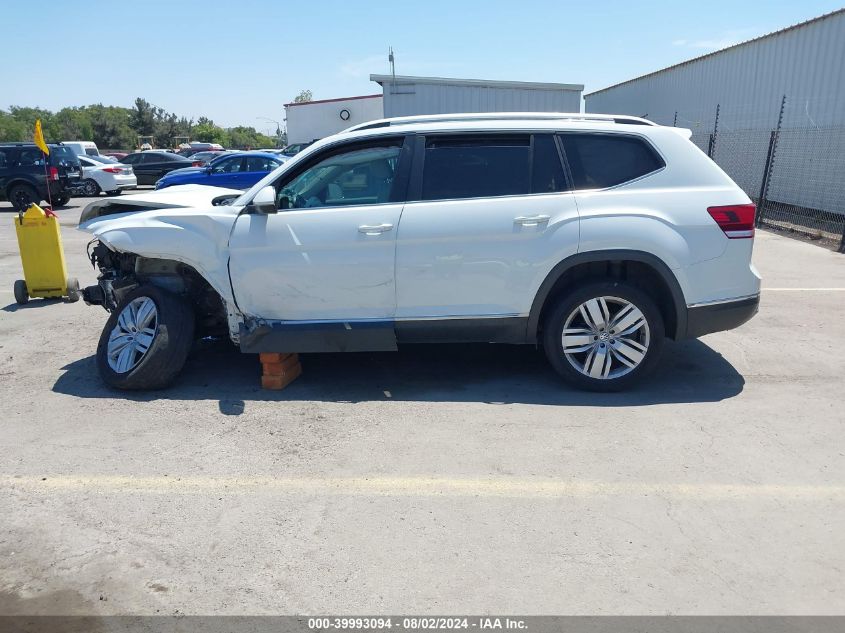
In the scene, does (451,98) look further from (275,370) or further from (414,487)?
(414,487)

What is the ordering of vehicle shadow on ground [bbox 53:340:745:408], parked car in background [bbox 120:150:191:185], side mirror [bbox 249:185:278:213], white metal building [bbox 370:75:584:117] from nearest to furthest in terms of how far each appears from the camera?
side mirror [bbox 249:185:278:213] → vehicle shadow on ground [bbox 53:340:745:408] → white metal building [bbox 370:75:584:117] → parked car in background [bbox 120:150:191:185]

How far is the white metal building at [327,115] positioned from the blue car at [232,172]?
1543cm

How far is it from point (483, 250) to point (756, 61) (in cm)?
1627

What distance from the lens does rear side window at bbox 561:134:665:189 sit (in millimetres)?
4836

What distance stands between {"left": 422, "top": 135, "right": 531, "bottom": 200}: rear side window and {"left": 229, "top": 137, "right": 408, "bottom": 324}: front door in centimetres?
22

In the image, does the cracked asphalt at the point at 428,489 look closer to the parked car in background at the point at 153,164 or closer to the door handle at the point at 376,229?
the door handle at the point at 376,229

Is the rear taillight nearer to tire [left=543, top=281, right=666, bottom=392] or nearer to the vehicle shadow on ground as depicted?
tire [left=543, top=281, right=666, bottom=392]

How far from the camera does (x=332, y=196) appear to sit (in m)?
4.97

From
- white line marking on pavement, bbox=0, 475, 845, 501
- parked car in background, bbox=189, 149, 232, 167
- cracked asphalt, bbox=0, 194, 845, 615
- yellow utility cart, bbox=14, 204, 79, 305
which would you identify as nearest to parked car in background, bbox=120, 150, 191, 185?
parked car in background, bbox=189, 149, 232, 167

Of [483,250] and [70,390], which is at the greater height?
[483,250]

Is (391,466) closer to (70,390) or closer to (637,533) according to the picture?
(637,533)

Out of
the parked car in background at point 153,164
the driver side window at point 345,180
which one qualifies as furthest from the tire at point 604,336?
the parked car in background at point 153,164

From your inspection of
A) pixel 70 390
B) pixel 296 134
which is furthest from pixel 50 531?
pixel 296 134

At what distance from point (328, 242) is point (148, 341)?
165 centimetres
